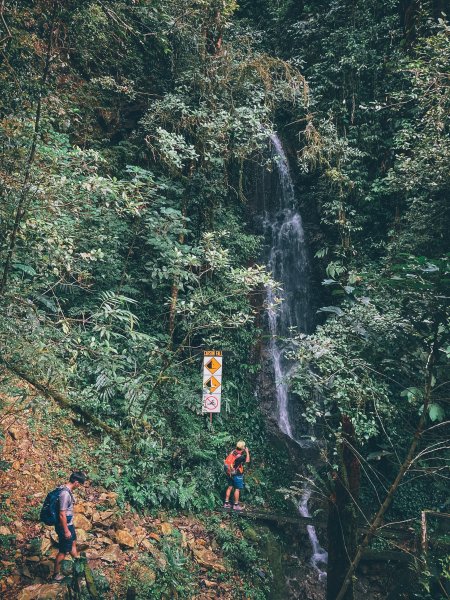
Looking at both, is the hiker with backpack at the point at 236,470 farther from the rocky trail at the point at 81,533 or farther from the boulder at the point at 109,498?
the boulder at the point at 109,498

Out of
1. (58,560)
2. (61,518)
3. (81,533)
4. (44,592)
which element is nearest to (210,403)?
(81,533)

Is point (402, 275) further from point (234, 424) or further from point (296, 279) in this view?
point (296, 279)

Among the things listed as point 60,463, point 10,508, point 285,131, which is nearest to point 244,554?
point 60,463

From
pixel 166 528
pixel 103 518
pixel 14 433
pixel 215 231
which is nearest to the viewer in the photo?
pixel 103 518

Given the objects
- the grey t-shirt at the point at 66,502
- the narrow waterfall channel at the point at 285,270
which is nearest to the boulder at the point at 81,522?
the grey t-shirt at the point at 66,502

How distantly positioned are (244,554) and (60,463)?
396 cm

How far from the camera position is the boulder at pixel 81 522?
627 centimetres

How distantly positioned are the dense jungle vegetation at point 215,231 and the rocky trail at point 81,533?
0.43 meters

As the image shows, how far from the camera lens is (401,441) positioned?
31.4 ft

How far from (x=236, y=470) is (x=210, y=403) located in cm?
160

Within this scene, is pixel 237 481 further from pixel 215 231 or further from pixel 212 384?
pixel 215 231

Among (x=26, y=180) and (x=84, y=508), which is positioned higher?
(x=26, y=180)

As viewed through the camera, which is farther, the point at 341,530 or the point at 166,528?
the point at 166,528

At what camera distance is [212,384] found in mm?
8453
